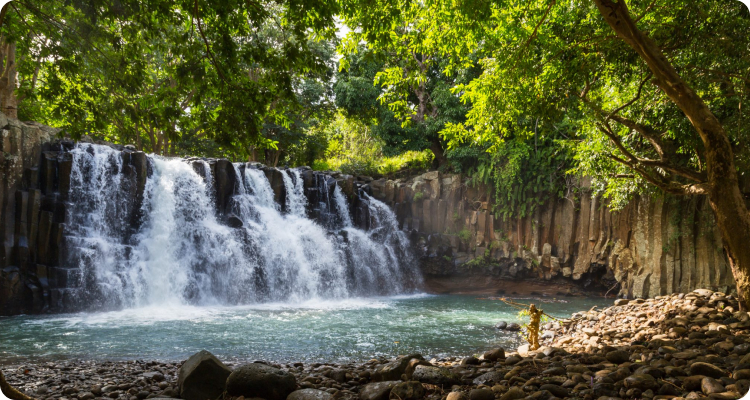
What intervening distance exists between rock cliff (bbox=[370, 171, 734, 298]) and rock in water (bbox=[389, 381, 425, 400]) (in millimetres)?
11860

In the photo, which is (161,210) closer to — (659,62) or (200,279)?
(200,279)

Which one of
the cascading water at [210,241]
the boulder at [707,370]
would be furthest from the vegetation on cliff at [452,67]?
the cascading water at [210,241]

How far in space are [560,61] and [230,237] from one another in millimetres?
10843

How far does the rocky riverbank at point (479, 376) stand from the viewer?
3594 millimetres

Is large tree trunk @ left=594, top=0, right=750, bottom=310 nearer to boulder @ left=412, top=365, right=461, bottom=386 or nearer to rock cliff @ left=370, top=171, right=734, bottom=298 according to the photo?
boulder @ left=412, top=365, right=461, bottom=386

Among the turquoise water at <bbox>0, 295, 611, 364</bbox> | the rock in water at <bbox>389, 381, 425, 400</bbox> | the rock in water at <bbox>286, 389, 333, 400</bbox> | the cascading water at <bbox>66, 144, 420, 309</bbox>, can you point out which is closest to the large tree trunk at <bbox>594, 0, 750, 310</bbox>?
the turquoise water at <bbox>0, 295, 611, 364</bbox>

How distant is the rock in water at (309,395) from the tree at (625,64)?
4.29m

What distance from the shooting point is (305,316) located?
1135 centimetres

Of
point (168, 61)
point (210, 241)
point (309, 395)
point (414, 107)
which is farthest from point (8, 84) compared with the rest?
point (309, 395)

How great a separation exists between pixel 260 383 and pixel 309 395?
0.49 metres

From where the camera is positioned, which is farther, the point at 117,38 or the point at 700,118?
the point at 700,118

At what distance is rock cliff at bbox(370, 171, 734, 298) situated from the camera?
43.2ft

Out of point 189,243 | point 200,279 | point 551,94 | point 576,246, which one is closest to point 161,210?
point 189,243

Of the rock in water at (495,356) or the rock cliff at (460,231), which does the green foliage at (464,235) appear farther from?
the rock in water at (495,356)
